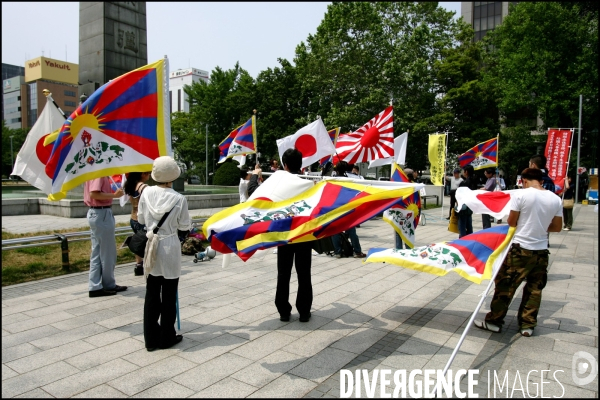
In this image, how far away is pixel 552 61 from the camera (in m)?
31.8

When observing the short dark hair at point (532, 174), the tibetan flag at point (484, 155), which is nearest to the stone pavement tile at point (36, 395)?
the short dark hair at point (532, 174)

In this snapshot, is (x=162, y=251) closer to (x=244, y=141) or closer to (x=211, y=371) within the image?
(x=211, y=371)

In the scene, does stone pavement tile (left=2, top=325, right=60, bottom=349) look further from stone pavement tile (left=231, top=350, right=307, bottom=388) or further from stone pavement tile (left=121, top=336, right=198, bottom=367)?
stone pavement tile (left=231, top=350, right=307, bottom=388)

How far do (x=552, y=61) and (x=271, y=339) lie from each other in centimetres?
3524

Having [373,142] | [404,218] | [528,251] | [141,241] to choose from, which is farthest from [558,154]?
[141,241]

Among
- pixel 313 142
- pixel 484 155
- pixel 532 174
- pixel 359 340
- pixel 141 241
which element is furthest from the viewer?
pixel 484 155

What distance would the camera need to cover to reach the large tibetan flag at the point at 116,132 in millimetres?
4906

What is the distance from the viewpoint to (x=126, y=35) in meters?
15.1

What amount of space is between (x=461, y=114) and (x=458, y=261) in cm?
3418

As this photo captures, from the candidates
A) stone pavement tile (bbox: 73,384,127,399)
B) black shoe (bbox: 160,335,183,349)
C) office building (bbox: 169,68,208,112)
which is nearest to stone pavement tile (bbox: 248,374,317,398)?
stone pavement tile (bbox: 73,384,127,399)

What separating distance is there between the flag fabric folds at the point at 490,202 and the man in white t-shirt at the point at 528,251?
231 mm

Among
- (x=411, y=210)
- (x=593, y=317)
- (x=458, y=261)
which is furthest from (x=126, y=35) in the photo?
(x=593, y=317)

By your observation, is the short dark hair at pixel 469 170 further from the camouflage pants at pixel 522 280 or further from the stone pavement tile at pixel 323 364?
the stone pavement tile at pixel 323 364

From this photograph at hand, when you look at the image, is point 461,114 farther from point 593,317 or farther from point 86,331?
point 86,331
